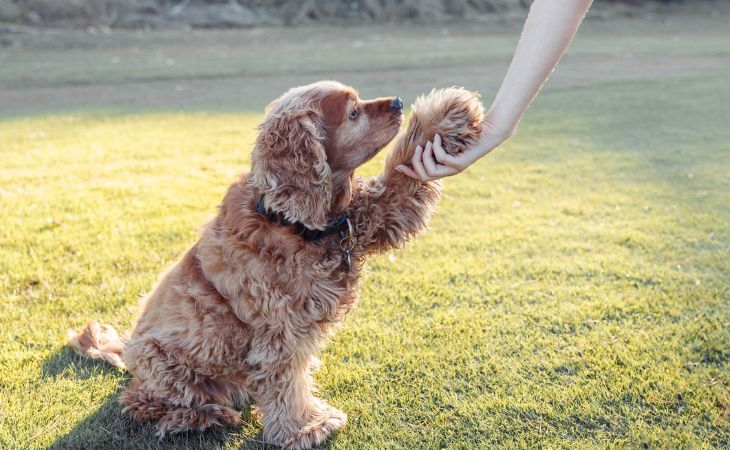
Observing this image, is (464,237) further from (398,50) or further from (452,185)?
(398,50)

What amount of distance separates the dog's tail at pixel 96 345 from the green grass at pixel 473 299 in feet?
0.24

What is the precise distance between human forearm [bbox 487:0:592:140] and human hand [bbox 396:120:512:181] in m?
0.07

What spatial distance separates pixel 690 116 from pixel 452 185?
228 inches

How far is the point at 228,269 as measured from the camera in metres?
3.27

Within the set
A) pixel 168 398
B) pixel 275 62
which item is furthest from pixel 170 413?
pixel 275 62

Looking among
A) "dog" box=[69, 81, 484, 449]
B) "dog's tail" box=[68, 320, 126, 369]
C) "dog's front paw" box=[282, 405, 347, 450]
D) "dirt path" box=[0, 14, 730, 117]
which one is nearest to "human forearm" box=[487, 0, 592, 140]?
"dog" box=[69, 81, 484, 449]

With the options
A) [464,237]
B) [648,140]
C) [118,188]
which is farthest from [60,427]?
[648,140]

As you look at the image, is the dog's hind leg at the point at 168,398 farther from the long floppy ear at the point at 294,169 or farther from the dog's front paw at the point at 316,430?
the long floppy ear at the point at 294,169

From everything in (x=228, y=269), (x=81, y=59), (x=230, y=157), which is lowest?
(x=81, y=59)

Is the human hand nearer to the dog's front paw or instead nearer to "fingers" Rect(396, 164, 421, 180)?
"fingers" Rect(396, 164, 421, 180)

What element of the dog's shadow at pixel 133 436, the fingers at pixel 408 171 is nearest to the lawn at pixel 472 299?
the dog's shadow at pixel 133 436

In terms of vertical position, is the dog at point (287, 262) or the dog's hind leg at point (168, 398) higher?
the dog at point (287, 262)

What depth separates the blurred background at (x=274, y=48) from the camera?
1353cm

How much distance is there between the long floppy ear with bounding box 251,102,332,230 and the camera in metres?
3.15
